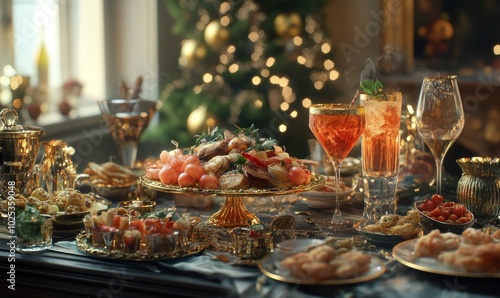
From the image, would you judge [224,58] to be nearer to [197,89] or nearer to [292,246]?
[197,89]

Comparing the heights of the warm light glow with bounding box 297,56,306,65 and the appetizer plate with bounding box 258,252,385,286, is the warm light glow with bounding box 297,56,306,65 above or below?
above

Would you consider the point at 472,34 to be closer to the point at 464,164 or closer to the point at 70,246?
the point at 464,164

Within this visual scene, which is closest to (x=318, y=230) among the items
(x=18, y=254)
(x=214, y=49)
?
(x=18, y=254)

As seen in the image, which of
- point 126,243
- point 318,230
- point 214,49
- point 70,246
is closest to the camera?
point 126,243

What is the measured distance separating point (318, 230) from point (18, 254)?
0.82m

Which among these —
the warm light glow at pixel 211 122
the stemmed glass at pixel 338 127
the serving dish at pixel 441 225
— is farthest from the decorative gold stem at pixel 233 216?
the warm light glow at pixel 211 122

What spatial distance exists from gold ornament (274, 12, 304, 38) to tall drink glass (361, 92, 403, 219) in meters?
3.06

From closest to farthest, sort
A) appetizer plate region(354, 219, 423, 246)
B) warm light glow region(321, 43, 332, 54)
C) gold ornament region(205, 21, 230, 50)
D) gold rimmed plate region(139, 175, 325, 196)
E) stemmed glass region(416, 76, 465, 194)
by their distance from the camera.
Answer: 1. appetizer plate region(354, 219, 423, 246)
2. gold rimmed plate region(139, 175, 325, 196)
3. stemmed glass region(416, 76, 465, 194)
4. gold ornament region(205, 21, 230, 50)
5. warm light glow region(321, 43, 332, 54)

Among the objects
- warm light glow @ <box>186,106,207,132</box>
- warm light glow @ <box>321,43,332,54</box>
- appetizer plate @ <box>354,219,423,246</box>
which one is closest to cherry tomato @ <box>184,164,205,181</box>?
appetizer plate @ <box>354,219,423,246</box>

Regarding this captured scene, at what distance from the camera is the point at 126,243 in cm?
174

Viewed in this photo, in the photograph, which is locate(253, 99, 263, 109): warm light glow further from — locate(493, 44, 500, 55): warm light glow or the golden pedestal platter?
the golden pedestal platter

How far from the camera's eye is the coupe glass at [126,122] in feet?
9.20

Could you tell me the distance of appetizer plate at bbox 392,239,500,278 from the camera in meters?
1.54

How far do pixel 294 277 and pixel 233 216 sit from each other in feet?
1.95
